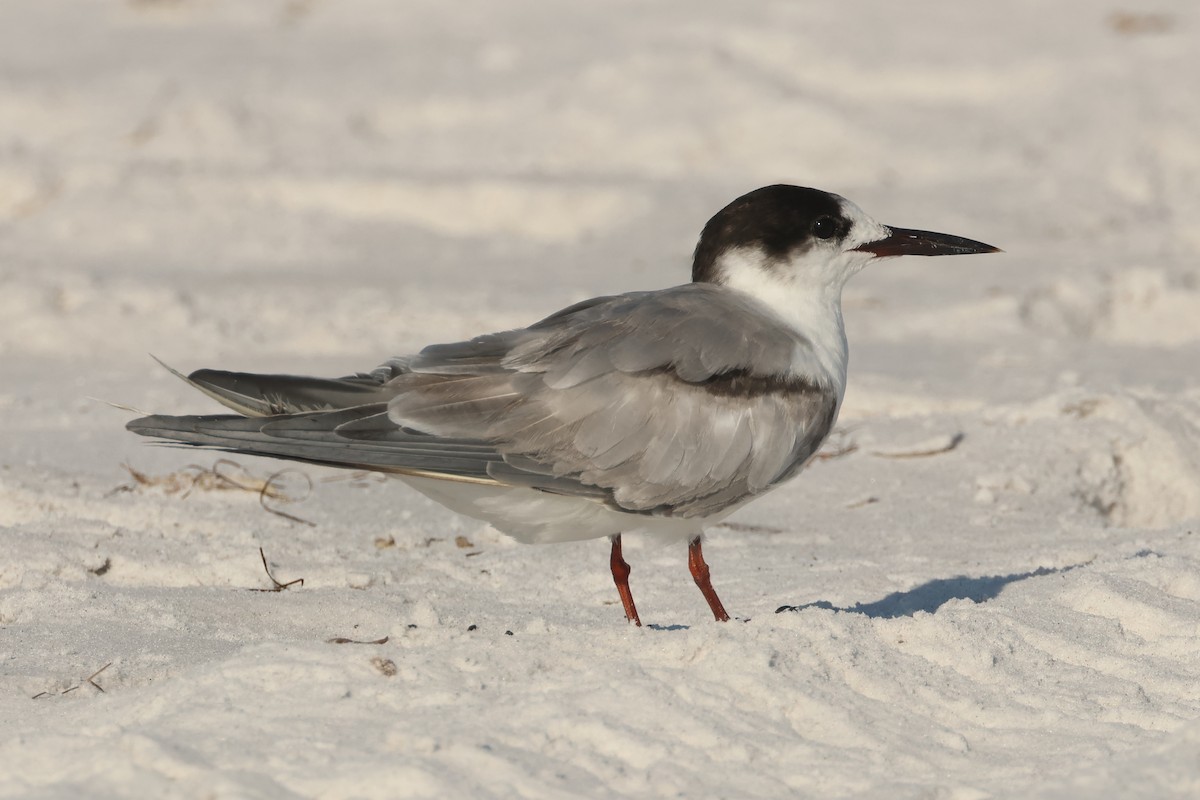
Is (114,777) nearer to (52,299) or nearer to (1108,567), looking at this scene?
(1108,567)

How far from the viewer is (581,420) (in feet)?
12.5

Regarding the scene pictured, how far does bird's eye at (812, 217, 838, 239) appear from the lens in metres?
4.42

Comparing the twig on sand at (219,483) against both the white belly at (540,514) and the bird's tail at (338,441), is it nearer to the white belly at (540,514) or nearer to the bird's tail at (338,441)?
the white belly at (540,514)

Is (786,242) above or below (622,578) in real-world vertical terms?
above

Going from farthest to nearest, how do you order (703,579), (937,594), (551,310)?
(551,310) < (937,594) < (703,579)

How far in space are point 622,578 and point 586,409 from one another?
48cm

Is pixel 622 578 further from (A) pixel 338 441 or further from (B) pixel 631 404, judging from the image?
(A) pixel 338 441

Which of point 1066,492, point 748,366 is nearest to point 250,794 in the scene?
point 748,366

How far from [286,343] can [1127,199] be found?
440 cm

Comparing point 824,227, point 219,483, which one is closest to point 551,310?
point 219,483

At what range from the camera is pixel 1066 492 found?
527 centimetres

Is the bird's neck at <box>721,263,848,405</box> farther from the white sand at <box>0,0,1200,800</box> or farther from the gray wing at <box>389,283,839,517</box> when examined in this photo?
the white sand at <box>0,0,1200,800</box>

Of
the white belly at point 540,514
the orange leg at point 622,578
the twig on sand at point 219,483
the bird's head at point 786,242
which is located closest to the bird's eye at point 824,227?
the bird's head at point 786,242

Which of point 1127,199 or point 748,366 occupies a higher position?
point 1127,199
